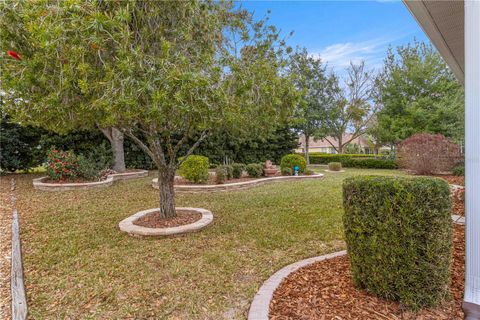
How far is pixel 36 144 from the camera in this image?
37.3 feet

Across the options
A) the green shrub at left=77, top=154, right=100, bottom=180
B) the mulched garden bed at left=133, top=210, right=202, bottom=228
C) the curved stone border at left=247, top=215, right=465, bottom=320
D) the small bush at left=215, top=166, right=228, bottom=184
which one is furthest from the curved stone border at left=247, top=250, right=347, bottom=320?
the green shrub at left=77, top=154, right=100, bottom=180

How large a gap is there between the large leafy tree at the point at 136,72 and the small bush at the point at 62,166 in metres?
5.27

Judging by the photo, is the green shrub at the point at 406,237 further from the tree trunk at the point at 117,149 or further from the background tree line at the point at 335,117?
the tree trunk at the point at 117,149

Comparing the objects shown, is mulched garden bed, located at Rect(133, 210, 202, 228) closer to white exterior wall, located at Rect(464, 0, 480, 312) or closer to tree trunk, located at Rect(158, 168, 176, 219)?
tree trunk, located at Rect(158, 168, 176, 219)

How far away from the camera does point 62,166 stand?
355 inches

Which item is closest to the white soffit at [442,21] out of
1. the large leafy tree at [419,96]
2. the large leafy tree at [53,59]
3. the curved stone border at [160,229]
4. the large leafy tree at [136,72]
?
the large leafy tree at [136,72]

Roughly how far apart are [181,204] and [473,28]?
6.26 meters

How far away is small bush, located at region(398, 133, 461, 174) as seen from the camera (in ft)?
41.6

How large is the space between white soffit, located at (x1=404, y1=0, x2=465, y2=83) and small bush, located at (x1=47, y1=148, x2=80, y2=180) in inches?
385

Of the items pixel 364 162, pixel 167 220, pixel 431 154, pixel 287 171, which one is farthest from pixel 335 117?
pixel 167 220

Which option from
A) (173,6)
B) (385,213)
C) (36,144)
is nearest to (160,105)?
(173,6)

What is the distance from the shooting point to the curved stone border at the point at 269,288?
2.43 m

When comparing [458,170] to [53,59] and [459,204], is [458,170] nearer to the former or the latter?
[459,204]

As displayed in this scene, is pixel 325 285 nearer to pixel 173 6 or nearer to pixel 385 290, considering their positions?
pixel 385 290
